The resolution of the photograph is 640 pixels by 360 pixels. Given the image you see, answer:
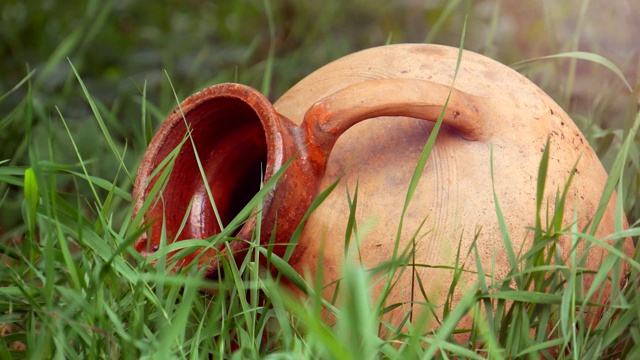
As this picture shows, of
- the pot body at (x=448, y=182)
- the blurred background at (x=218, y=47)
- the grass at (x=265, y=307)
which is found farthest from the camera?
the blurred background at (x=218, y=47)

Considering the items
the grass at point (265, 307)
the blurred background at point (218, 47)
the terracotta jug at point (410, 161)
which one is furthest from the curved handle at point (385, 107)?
the blurred background at point (218, 47)

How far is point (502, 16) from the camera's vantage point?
3230 mm

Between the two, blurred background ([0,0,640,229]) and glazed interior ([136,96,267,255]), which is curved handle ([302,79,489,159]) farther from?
blurred background ([0,0,640,229])

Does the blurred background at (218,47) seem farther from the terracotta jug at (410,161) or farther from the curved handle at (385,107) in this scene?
the curved handle at (385,107)

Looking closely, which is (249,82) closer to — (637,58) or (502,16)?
(502,16)

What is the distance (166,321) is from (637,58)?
1.86 meters

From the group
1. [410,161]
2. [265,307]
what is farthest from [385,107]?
[265,307]

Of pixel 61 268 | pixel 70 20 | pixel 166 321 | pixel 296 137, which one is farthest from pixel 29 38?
pixel 166 321

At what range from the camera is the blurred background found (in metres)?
2.68

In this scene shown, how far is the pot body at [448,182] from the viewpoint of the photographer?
1.61 metres

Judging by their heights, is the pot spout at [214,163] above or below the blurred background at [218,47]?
below

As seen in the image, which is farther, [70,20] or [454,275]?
[70,20]

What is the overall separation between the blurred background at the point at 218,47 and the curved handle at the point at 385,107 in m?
0.81

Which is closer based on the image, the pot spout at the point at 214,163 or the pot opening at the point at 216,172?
the pot spout at the point at 214,163
